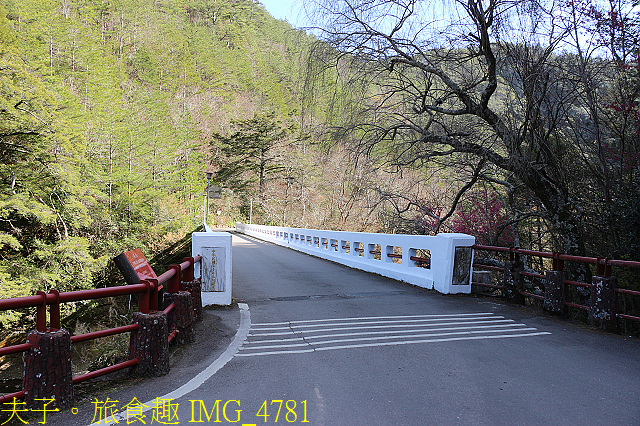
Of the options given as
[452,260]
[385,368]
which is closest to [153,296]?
[385,368]

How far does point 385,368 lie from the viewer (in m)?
4.51

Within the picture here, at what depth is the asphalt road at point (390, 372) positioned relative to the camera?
343 cm

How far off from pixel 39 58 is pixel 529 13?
943 inches

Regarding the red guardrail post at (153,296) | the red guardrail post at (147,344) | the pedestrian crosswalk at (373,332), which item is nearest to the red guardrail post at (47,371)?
the red guardrail post at (147,344)

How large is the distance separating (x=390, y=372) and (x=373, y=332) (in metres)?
1.62

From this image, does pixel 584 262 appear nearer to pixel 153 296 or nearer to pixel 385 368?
pixel 385 368

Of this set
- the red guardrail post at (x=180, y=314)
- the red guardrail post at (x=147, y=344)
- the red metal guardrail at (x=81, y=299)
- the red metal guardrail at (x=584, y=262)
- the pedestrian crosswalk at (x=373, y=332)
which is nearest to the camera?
the red metal guardrail at (x=81, y=299)

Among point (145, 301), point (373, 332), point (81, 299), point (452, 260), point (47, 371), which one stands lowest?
point (373, 332)

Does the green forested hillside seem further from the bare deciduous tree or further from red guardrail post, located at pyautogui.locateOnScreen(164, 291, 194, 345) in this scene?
red guardrail post, located at pyautogui.locateOnScreen(164, 291, 194, 345)

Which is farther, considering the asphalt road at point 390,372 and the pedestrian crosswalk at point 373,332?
the pedestrian crosswalk at point 373,332

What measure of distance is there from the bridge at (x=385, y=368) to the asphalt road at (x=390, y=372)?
16 millimetres

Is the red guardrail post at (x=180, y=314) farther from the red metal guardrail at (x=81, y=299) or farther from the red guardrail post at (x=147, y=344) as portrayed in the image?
the red guardrail post at (x=147, y=344)

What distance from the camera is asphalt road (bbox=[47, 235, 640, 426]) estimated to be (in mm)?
3434

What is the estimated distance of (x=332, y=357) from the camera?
489 cm
